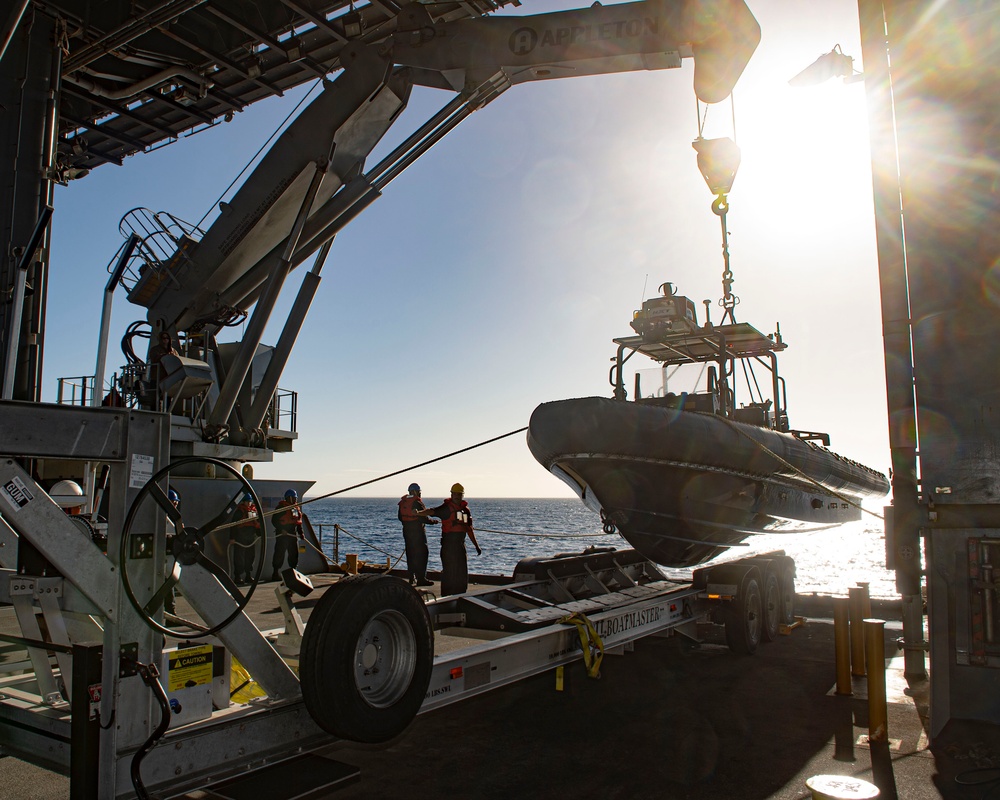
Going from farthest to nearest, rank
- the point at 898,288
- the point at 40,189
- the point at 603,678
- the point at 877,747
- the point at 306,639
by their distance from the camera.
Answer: the point at 40,189, the point at 603,678, the point at 898,288, the point at 877,747, the point at 306,639

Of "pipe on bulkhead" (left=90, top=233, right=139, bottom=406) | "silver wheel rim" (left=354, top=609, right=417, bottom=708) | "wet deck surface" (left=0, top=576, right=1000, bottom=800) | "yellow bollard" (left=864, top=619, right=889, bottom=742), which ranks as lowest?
"wet deck surface" (left=0, top=576, right=1000, bottom=800)

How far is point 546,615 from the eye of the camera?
5.34 meters

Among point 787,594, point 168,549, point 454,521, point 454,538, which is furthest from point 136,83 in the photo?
point 787,594

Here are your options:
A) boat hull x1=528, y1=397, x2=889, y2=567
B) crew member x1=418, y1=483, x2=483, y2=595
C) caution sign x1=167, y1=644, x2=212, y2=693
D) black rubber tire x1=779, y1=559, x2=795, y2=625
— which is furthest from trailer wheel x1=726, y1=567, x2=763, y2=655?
caution sign x1=167, y1=644, x2=212, y2=693

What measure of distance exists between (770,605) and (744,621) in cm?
88

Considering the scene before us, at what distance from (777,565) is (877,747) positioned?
3434mm

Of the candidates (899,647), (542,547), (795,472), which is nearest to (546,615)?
(795,472)

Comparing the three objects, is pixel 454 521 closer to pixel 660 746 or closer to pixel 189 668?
pixel 660 746

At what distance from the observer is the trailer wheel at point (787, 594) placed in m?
7.68

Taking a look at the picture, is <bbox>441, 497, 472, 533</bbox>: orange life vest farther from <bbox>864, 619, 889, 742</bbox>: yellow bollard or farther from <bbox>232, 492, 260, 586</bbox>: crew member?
<bbox>864, 619, 889, 742</bbox>: yellow bollard

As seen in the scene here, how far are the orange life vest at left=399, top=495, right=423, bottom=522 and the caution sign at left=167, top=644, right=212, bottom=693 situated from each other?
246 inches

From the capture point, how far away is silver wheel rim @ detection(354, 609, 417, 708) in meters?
3.48

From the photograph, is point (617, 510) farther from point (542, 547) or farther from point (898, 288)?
point (542, 547)

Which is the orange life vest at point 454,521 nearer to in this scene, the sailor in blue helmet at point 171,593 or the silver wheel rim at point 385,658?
the sailor in blue helmet at point 171,593
